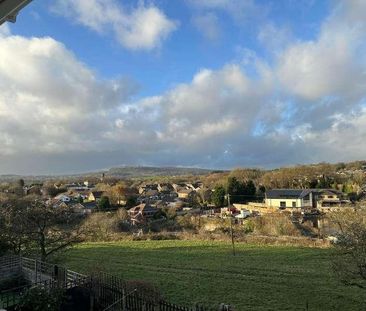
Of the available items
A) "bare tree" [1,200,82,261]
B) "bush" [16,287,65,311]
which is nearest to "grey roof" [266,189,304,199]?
"bare tree" [1,200,82,261]

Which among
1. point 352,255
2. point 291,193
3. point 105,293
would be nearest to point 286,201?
point 291,193

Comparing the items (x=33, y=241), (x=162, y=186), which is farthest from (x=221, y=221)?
(x=162, y=186)

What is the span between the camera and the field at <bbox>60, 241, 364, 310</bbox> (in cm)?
1736

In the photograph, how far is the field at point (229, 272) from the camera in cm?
1736

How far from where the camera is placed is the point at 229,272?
25.0 metres

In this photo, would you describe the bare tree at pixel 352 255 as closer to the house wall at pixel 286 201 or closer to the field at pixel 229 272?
the field at pixel 229 272

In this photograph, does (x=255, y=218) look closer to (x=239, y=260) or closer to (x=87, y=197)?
(x=239, y=260)

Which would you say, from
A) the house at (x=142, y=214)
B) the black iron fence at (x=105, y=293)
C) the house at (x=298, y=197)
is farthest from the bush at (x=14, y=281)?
the house at (x=298, y=197)

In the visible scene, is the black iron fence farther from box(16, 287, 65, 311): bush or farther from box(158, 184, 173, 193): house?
box(158, 184, 173, 193): house

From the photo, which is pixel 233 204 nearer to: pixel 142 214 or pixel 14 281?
pixel 142 214

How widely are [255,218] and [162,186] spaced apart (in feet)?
254

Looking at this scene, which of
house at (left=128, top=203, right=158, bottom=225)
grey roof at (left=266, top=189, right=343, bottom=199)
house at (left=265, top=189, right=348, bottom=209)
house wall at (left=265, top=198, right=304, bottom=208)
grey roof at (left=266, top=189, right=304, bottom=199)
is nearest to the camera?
house at (left=128, top=203, right=158, bottom=225)

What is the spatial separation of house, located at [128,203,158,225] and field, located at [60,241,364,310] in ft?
35.1

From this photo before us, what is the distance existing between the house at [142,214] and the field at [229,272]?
1070 centimetres
